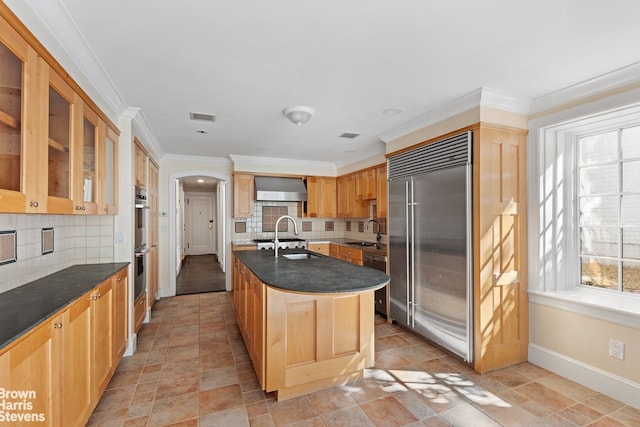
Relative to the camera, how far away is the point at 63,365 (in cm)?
151

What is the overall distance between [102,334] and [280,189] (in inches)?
144

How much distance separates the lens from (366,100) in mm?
2746

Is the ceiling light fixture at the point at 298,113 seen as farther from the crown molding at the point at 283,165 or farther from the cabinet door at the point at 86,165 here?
the crown molding at the point at 283,165

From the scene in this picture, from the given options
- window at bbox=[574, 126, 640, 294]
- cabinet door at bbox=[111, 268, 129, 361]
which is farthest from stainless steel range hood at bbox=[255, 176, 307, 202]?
window at bbox=[574, 126, 640, 294]

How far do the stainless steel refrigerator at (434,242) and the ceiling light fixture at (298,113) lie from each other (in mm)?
1284

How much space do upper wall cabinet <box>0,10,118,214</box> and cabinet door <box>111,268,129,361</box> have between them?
0.70 m

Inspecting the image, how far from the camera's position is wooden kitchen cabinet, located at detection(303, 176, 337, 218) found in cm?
578

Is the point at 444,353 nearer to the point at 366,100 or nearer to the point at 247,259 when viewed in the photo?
the point at 247,259

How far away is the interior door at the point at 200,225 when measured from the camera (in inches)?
404

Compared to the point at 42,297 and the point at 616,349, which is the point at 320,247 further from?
the point at 42,297

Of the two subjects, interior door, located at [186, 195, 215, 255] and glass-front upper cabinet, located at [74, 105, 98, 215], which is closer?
glass-front upper cabinet, located at [74, 105, 98, 215]

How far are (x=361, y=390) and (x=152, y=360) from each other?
1.97 m

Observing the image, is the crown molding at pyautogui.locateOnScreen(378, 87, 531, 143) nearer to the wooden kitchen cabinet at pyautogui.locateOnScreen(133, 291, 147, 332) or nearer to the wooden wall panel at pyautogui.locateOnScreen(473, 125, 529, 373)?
the wooden wall panel at pyautogui.locateOnScreen(473, 125, 529, 373)

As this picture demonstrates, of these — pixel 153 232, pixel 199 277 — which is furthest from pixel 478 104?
pixel 199 277
